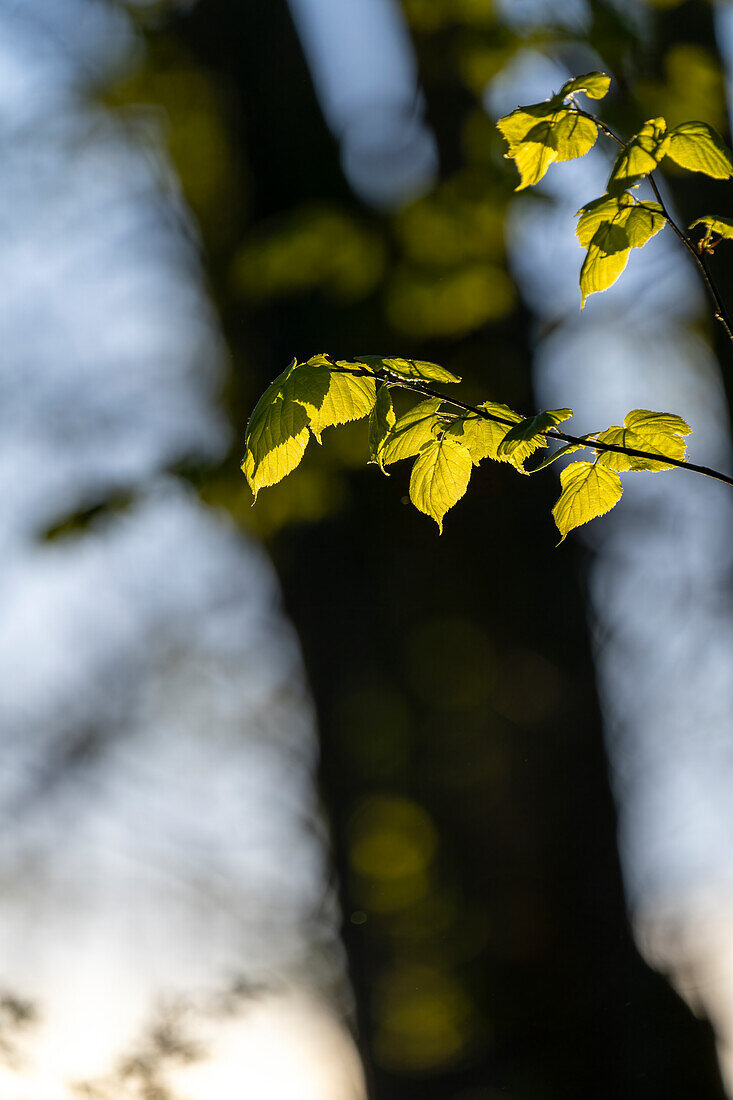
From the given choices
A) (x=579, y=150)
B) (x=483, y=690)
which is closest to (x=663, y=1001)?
(x=483, y=690)

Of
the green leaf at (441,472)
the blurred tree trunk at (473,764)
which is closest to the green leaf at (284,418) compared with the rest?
the green leaf at (441,472)

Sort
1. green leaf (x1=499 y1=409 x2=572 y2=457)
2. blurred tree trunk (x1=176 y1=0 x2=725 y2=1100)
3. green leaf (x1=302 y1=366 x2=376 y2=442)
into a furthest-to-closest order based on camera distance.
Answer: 1. blurred tree trunk (x1=176 y1=0 x2=725 y2=1100)
2. green leaf (x1=302 y1=366 x2=376 y2=442)
3. green leaf (x1=499 y1=409 x2=572 y2=457)

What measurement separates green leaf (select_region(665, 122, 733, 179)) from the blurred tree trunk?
119 centimetres

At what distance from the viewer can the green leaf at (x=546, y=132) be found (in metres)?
0.82

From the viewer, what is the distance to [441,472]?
94cm

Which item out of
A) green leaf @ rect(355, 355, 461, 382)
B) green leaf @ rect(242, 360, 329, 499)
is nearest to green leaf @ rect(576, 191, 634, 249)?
green leaf @ rect(355, 355, 461, 382)

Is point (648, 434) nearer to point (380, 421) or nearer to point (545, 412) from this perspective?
point (545, 412)

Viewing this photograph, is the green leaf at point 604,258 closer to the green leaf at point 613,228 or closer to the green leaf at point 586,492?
the green leaf at point 613,228

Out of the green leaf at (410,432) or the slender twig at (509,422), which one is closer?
the slender twig at (509,422)

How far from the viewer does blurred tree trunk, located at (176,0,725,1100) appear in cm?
174

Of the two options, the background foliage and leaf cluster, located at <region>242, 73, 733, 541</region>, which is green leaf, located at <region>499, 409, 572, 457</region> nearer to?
leaf cluster, located at <region>242, 73, 733, 541</region>

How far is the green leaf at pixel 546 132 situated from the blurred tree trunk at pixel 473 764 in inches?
46.5

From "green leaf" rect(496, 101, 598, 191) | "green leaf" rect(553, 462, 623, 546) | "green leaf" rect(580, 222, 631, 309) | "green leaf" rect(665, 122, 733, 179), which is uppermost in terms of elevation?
"green leaf" rect(496, 101, 598, 191)

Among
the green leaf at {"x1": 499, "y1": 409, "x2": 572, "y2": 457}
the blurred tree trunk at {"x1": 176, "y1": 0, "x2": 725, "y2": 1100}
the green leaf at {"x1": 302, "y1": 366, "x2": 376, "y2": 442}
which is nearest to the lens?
the green leaf at {"x1": 499, "y1": 409, "x2": 572, "y2": 457}
